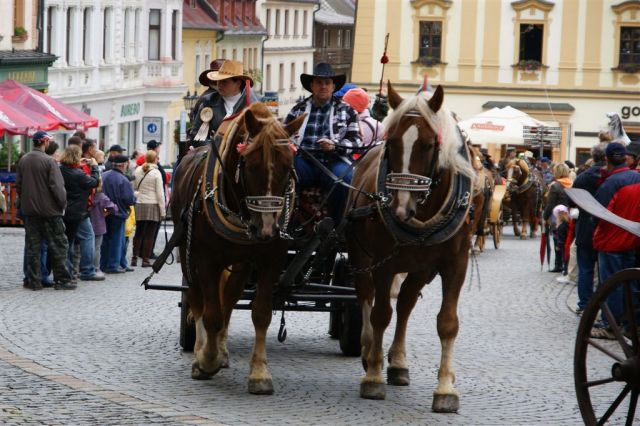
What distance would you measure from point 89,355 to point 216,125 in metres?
2.09

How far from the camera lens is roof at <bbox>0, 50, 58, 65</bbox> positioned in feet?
138

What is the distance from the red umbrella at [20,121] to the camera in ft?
101

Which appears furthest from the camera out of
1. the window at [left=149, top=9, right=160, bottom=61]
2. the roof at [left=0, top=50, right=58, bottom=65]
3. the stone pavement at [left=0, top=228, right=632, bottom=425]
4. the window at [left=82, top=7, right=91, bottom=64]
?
the window at [left=149, top=9, right=160, bottom=61]

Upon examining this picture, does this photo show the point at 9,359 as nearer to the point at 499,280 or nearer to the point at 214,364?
the point at 214,364

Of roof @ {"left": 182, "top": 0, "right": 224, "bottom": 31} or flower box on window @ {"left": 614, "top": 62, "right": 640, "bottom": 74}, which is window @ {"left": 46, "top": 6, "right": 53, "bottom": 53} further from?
flower box on window @ {"left": 614, "top": 62, "right": 640, "bottom": 74}

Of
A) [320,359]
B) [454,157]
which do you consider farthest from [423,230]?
[320,359]

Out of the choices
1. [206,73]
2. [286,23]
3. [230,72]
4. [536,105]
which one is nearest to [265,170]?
[230,72]

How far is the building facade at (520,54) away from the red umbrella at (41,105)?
97.1ft

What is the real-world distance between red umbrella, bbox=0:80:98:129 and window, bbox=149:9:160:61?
2715 centimetres

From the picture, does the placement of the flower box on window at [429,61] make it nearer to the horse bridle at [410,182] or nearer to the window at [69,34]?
the window at [69,34]

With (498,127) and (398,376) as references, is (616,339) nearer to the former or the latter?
(398,376)

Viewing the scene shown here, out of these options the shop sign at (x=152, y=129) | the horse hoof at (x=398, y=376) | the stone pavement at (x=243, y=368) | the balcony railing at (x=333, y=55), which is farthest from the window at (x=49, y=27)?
the balcony railing at (x=333, y=55)

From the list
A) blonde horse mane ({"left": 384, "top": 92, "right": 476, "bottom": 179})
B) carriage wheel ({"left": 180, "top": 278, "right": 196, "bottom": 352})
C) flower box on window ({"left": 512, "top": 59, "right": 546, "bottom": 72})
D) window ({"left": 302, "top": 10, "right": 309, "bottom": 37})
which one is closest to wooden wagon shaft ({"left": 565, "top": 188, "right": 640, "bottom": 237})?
blonde horse mane ({"left": 384, "top": 92, "right": 476, "bottom": 179})

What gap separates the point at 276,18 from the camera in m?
91.4
